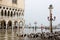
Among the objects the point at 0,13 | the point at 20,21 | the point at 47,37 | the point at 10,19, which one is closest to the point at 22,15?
the point at 20,21

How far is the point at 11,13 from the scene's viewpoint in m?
64.5

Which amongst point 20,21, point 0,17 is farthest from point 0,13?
point 20,21

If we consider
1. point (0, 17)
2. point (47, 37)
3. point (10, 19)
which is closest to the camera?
point (47, 37)

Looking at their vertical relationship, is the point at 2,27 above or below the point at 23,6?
below

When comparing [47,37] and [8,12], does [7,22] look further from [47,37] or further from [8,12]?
[47,37]

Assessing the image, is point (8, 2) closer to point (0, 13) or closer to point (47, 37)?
point (0, 13)

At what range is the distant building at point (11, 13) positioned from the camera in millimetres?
60562

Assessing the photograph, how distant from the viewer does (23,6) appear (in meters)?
70.1

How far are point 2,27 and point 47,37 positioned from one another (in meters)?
37.8

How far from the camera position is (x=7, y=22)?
61.0 m

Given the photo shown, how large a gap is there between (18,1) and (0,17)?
39.1ft

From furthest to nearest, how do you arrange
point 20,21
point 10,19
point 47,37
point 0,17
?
point 20,21
point 10,19
point 0,17
point 47,37

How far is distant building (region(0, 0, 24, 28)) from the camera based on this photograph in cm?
6056

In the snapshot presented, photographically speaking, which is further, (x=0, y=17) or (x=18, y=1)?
(x=18, y=1)
